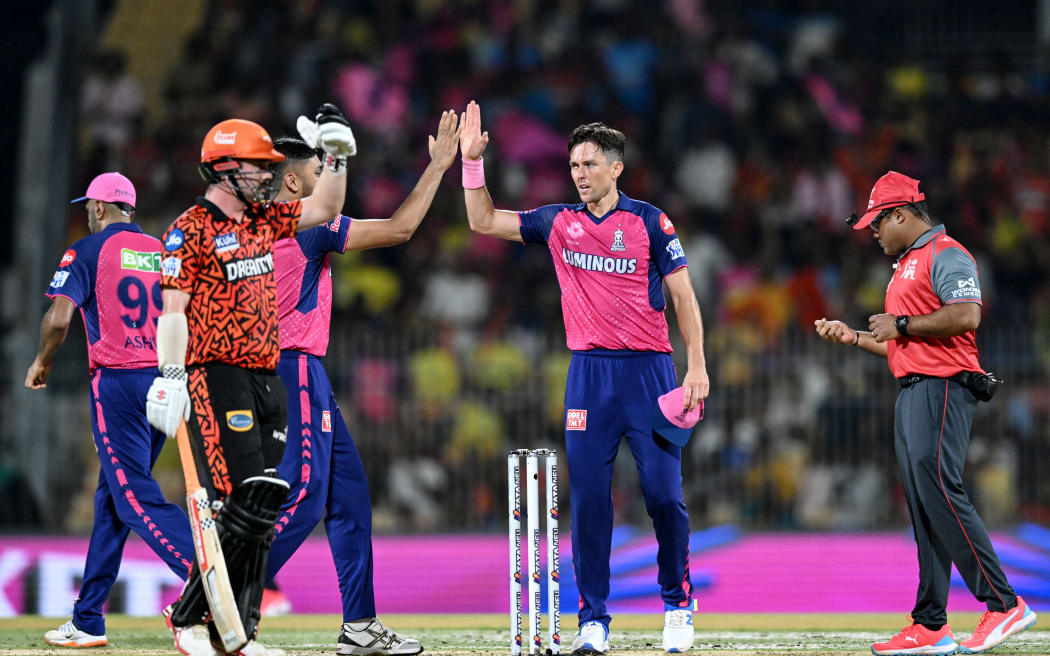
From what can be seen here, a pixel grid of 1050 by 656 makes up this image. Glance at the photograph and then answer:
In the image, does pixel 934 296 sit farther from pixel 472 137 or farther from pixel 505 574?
pixel 505 574

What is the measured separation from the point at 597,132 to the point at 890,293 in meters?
1.73

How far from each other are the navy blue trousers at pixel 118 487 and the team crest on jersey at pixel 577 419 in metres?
2.11

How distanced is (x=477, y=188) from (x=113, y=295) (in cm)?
221

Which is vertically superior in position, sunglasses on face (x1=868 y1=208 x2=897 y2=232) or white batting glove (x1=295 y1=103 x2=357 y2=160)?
white batting glove (x1=295 y1=103 x2=357 y2=160)

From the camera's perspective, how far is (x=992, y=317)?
14047 mm

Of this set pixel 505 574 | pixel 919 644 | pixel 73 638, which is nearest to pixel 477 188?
pixel 919 644

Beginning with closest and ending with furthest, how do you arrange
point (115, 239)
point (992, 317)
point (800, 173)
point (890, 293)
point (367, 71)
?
point (890, 293), point (115, 239), point (992, 317), point (800, 173), point (367, 71)

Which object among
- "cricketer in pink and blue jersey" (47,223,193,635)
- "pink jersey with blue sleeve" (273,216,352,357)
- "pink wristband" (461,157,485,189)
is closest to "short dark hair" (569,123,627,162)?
"pink wristband" (461,157,485,189)

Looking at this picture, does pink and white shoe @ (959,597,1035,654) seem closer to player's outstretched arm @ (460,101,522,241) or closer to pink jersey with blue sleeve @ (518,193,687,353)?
pink jersey with blue sleeve @ (518,193,687,353)

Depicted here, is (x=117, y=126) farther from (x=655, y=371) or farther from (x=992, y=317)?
(x=655, y=371)

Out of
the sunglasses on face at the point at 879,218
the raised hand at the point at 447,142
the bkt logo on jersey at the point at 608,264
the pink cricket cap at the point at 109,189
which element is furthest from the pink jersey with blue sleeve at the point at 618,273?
the pink cricket cap at the point at 109,189

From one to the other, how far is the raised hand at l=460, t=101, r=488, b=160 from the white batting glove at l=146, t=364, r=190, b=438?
1954 mm

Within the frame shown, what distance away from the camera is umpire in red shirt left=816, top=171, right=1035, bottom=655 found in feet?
22.4

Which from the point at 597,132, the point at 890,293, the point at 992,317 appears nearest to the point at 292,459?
the point at 597,132
